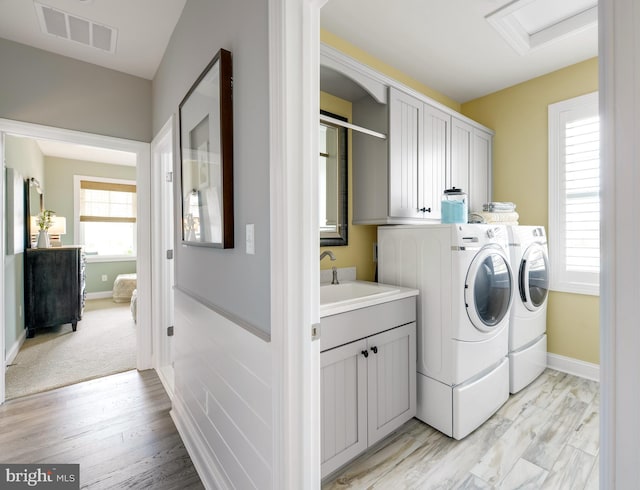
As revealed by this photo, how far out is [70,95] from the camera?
2525 mm

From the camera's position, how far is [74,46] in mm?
2357

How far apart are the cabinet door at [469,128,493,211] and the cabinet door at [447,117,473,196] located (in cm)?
7

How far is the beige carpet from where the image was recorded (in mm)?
2700

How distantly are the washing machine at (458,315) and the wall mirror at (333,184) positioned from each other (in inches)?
17.1

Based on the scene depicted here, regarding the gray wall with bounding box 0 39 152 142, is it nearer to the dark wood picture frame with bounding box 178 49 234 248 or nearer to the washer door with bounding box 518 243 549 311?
the dark wood picture frame with bounding box 178 49 234 248

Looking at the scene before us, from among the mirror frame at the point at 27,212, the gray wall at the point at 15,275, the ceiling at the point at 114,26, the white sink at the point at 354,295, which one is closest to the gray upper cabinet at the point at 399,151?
the white sink at the point at 354,295

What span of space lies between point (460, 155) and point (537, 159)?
0.79 meters

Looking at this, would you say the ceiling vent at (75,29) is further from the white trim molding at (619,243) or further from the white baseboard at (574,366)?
the white baseboard at (574,366)

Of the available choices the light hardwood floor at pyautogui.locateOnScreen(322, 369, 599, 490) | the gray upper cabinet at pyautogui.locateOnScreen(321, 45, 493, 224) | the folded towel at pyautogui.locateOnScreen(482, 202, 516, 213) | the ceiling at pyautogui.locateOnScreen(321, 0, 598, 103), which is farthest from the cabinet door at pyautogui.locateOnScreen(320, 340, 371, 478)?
the ceiling at pyautogui.locateOnScreen(321, 0, 598, 103)

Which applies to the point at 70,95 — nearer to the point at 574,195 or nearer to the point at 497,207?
the point at 497,207

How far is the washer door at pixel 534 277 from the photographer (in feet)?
8.33

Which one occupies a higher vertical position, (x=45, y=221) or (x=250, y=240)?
(x=45, y=221)

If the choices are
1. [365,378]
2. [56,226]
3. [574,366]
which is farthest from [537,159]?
[56,226]

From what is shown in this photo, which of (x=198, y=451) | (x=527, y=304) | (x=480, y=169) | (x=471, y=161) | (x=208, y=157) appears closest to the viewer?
(x=208, y=157)
